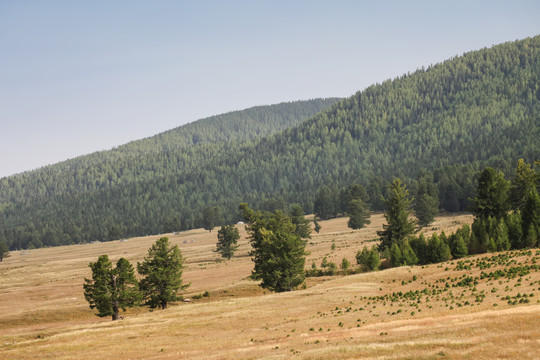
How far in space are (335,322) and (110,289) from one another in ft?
114

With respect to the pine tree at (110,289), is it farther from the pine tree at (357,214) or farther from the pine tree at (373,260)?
the pine tree at (357,214)

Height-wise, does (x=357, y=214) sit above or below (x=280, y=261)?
above

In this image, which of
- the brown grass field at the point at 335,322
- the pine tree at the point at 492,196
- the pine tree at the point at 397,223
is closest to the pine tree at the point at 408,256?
the brown grass field at the point at 335,322

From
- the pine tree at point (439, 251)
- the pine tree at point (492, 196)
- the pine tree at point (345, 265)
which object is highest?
the pine tree at point (492, 196)

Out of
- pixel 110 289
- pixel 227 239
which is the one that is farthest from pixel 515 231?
pixel 227 239

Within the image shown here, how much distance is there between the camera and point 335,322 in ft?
156

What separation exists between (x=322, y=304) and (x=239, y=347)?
69.5 feet

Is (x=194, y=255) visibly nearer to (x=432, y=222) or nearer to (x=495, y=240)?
(x=432, y=222)

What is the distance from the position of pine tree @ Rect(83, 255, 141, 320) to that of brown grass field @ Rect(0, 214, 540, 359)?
18.1 feet

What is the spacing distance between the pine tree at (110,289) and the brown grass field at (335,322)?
5503mm

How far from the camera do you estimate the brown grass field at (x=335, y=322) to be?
31.6 meters

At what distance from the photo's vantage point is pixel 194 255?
6176 inches

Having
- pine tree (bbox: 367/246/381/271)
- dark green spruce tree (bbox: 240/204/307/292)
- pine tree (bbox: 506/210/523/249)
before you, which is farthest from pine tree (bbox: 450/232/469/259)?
dark green spruce tree (bbox: 240/204/307/292)

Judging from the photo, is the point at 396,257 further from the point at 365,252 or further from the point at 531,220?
the point at 531,220
